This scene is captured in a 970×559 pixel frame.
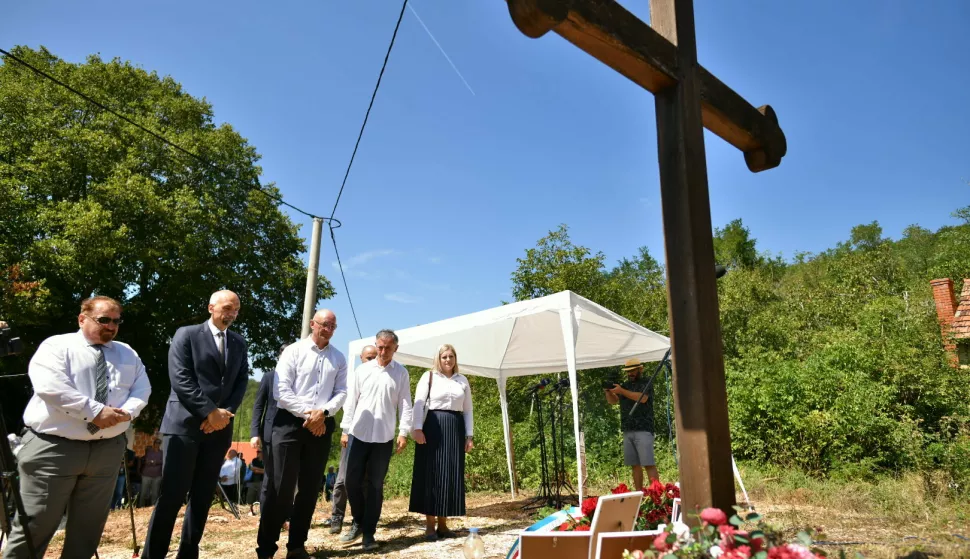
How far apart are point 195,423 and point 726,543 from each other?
8.90ft

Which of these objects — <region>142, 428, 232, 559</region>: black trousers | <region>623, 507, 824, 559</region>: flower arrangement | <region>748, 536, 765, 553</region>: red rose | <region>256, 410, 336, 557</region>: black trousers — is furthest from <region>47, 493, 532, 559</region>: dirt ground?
<region>748, 536, 765, 553</region>: red rose

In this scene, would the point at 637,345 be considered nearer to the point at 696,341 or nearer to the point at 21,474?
the point at 696,341

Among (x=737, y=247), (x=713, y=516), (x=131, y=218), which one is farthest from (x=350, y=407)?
(x=737, y=247)

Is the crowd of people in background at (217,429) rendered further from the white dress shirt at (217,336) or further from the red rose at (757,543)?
the red rose at (757,543)

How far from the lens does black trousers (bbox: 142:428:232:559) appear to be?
317cm

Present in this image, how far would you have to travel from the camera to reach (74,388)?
280 centimetres

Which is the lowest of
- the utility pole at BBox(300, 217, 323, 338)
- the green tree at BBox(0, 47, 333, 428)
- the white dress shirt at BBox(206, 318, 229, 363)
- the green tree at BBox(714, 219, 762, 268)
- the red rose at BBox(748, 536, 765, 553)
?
the red rose at BBox(748, 536, 765, 553)

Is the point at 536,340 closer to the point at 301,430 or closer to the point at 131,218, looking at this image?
the point at 301,430

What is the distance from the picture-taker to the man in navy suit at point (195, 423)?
3189 millimetres

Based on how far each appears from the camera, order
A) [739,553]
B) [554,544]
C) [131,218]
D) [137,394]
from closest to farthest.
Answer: [739,553], [554,544], [137,394], [131,218]

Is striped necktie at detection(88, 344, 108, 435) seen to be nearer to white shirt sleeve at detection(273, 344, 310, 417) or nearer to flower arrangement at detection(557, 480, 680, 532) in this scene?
white shirt sleeve at detection(273, 344, 310, 417)

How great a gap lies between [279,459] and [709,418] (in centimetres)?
263

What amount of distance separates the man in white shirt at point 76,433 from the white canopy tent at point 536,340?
3371mm

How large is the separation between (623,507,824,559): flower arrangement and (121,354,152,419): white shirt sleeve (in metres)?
2.44
